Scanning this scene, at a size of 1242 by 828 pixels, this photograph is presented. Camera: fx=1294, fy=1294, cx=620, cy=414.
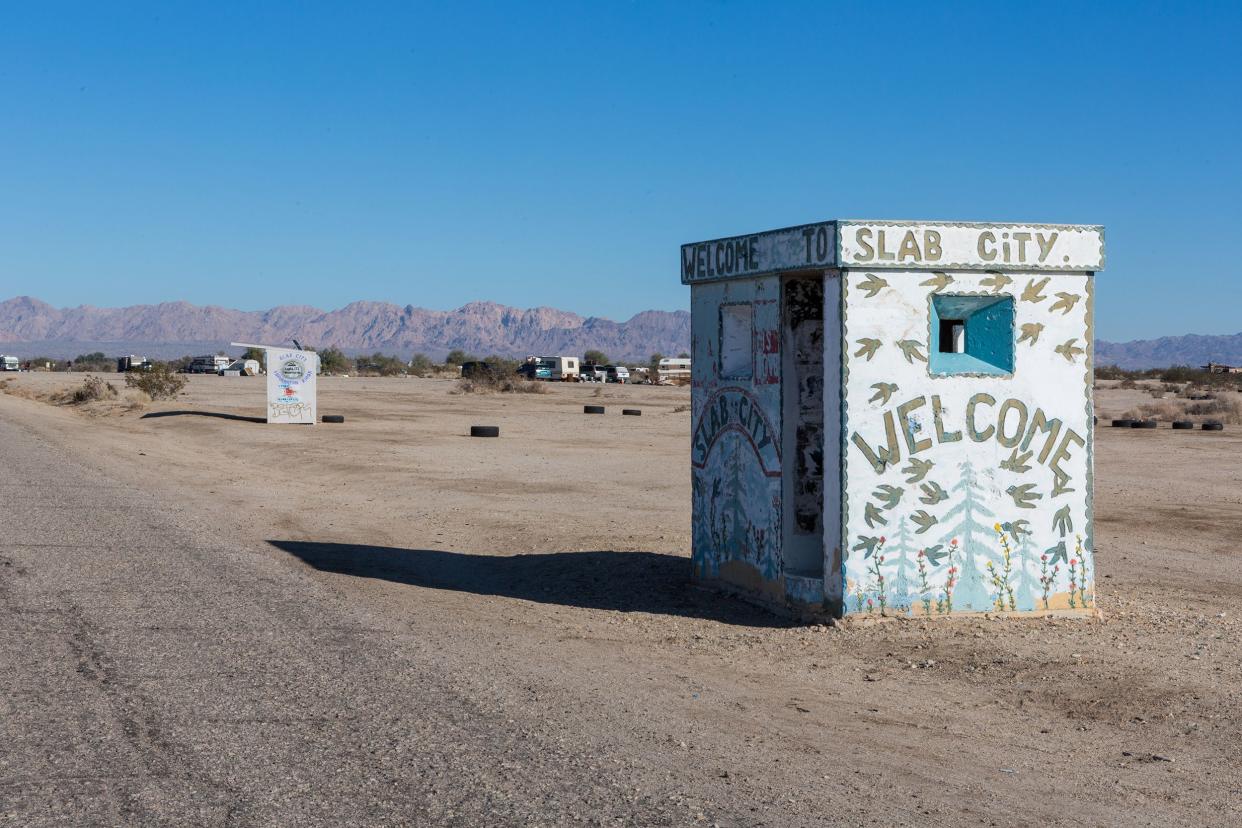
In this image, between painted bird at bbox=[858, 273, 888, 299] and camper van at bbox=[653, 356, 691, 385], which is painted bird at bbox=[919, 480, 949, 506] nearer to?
painted bird at bbox=[858, 273, 888, 299]

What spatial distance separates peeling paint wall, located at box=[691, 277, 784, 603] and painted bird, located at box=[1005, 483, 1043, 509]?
1807 millimetres

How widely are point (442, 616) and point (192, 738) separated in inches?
150

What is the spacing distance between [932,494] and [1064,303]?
1.84m

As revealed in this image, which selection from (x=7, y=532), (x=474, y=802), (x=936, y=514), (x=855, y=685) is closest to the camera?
(x=474, y=802)

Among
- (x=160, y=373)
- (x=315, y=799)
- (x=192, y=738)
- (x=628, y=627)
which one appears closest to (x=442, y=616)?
(x=628, y=627)

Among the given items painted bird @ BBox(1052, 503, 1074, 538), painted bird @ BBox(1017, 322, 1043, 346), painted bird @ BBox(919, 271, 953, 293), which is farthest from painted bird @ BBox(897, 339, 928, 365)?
painted bird @ BBox(1052, 503, 1074, 538)

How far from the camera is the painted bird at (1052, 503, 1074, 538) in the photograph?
33.4 ft

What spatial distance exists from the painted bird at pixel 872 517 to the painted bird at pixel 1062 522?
57.0 inches

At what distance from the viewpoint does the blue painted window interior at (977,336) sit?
9.93 meters

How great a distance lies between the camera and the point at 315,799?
5.73 m

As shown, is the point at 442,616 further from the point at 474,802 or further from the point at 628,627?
the point at 474,802

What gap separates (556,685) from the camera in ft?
26.3

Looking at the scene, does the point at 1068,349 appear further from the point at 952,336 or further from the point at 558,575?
the point at 558,575

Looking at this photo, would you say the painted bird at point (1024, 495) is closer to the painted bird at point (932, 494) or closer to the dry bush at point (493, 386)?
the painted bird at point (932, 494)
